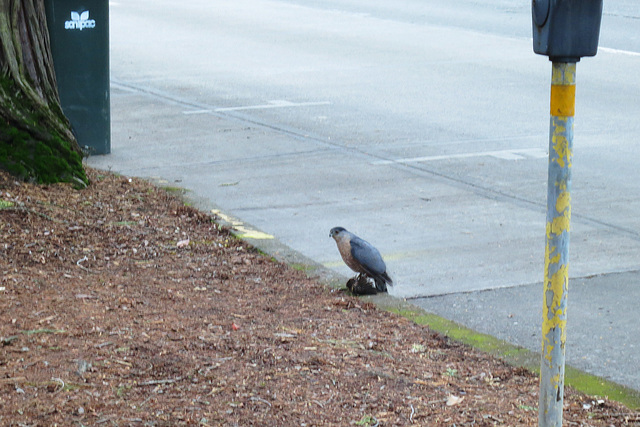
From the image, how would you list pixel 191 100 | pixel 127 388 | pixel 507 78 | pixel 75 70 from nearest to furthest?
pixel 127 388, pixel 75 70, pixel 191 100, pixel 507 78

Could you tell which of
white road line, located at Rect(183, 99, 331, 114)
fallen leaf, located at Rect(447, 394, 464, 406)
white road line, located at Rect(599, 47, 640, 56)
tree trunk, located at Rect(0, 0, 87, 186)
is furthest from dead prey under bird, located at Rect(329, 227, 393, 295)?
white road line, located at Rect(599, 47, 640, 56)

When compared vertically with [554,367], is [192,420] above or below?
below

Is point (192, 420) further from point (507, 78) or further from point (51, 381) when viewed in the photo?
point (507, 78)

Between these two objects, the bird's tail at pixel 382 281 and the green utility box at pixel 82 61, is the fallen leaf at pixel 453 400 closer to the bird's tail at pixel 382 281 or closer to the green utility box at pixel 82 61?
the bird's tail at pixel 382 281

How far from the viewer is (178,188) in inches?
334

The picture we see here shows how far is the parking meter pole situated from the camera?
321cm

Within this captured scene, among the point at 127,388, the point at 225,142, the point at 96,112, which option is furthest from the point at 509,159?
the point at 127,388

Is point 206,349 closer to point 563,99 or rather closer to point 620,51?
point 563,99

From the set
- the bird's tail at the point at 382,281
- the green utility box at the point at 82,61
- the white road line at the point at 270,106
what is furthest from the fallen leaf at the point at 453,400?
the white road line at the point at 270,106

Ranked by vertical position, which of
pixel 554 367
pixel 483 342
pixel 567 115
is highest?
pixel 567 115

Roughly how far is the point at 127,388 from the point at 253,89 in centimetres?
993

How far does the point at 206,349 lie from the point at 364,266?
1263 mm

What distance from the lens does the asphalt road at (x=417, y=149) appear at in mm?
6145

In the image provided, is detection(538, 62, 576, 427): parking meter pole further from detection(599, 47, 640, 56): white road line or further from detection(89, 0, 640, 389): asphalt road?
detection(599, 47, 640, 56): white road line
